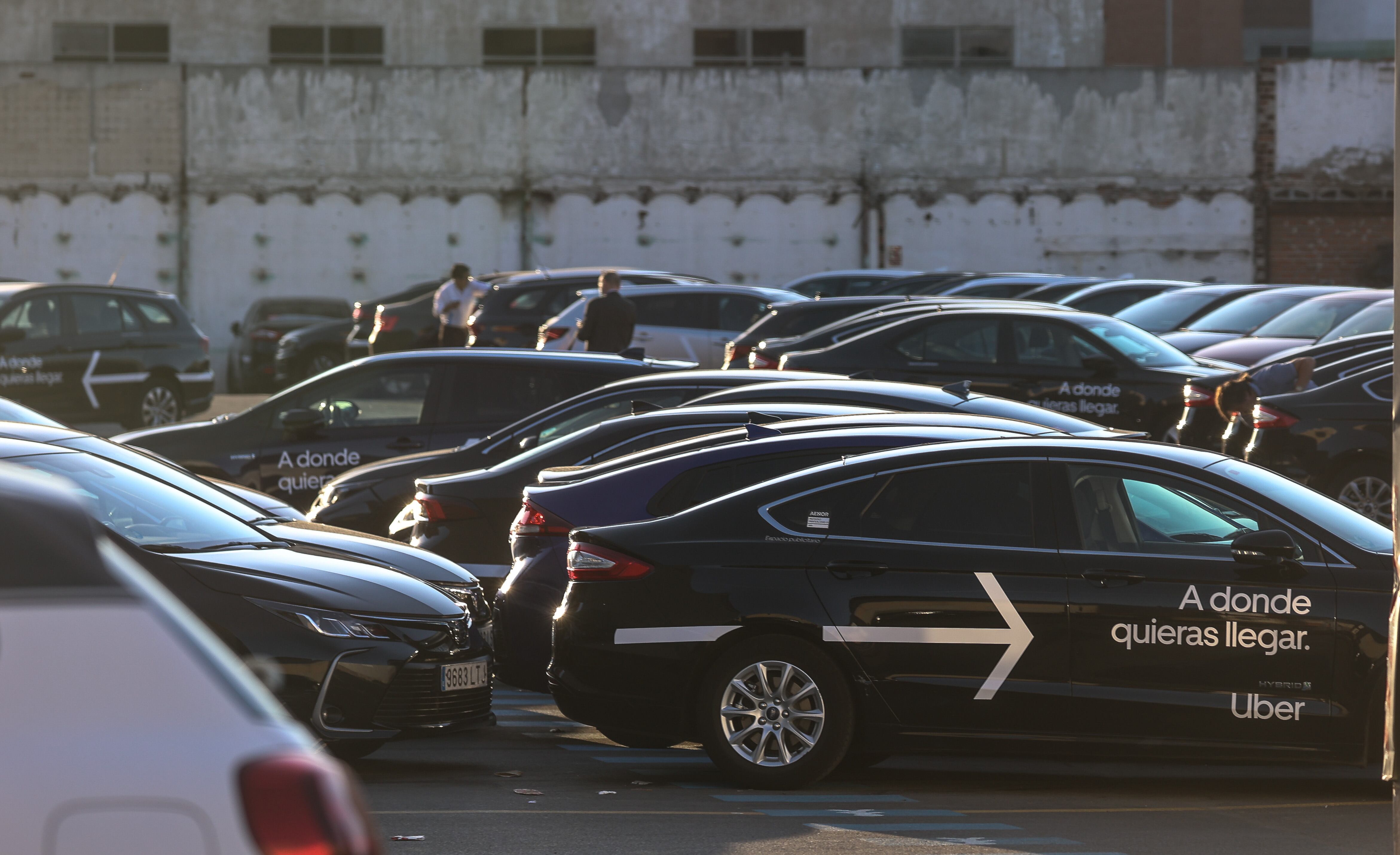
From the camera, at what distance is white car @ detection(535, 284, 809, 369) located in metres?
21.6

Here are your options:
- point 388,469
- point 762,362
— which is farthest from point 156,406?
point 388,469

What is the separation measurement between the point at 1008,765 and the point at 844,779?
82cm

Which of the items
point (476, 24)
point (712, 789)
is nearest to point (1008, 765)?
point (712, 789)

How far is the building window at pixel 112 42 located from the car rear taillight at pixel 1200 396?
28437 mm

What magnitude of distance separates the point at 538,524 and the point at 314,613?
60.1 inches

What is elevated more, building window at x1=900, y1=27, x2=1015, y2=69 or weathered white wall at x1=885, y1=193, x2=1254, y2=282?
building window at x1=900, y1=27, x2=1015, y2=69

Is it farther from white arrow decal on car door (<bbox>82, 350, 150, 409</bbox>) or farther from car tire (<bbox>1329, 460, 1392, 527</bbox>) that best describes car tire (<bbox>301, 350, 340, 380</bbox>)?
car tire (<bbox>1329, 460, 1392, 527</bbox>)

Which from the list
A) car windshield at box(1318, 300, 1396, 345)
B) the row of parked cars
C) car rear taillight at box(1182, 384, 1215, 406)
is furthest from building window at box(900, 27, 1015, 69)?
the row of parked cars

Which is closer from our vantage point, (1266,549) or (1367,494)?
(1266,549)

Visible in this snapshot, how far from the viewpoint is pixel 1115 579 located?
7.07 m

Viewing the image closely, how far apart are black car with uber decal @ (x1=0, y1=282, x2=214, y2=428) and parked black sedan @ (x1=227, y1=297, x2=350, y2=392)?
23.0 ft

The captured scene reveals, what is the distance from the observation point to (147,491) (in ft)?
25.0

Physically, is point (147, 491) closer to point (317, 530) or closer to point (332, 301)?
point (317, 530)

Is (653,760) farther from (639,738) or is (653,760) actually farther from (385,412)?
(385,412)
